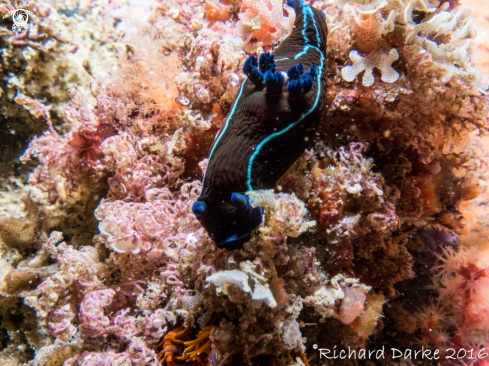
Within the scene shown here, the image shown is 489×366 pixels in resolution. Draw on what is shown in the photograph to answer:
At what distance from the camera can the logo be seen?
4352mm

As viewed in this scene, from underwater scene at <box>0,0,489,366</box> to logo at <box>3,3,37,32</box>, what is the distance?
0.02 meters

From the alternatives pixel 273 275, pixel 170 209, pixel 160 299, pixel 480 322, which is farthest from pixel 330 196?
pixel 480 322

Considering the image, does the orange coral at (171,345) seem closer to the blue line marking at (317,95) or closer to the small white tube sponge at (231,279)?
the small white tube sponge at (231,279)

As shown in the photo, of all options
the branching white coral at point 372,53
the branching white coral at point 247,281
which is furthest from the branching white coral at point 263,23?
the branching white coral at point 247,281

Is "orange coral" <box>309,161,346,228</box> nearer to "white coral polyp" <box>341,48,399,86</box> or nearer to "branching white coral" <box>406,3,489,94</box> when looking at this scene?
"white coral polyp" <box>341,48,399,86</box>

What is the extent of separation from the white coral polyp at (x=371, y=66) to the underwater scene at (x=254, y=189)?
21 mm

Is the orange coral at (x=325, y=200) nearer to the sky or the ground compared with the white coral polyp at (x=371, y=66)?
nearer to the ground

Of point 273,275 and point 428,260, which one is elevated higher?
point 273,275

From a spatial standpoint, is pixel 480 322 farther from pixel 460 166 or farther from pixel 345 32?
pixel 345 32

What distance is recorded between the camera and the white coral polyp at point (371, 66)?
3.00 meters

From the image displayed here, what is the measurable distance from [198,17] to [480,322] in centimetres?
636

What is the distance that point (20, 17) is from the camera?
442 cm

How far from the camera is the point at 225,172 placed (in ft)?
8.11

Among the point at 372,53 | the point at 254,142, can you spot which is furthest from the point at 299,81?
the point at 372,53
